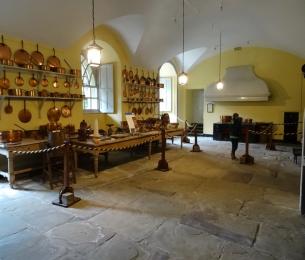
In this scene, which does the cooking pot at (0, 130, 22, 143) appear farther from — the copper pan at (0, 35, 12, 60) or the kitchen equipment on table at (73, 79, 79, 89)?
the kitchen equipment on table at (73, 79, 79, 89)

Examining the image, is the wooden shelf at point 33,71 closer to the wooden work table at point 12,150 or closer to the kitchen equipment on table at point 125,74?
the wooden work table at point 12,150

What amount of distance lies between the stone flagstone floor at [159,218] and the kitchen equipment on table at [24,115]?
1315 millimetres

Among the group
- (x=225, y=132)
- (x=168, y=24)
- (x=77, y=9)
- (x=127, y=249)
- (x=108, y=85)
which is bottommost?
(x=127, y=249)

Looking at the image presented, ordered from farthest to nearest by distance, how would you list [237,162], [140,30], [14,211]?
[140,30]
[237,162]
[14,211]

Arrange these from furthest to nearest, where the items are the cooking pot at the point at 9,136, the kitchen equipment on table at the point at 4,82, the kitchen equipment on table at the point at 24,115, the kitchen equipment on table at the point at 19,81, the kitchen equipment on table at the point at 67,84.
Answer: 1. the kitchen equipment on table at the point at 67,84
2. the kitchen equipment on table at the point at 24,115
3. the kitchen equipment on table at the point at 19,81
4. the kitchen equipment on table at the point at 4,82
5. the cooking pot at the point at 9,136

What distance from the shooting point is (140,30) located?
6.79m

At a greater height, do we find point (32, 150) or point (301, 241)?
point (32, 150)

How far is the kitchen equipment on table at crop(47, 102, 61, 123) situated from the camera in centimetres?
568

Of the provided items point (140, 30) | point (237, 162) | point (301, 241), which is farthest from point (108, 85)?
point (301, 241)

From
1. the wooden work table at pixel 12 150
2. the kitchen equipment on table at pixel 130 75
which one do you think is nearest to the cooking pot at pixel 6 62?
the wooden work table at pixel 12 150

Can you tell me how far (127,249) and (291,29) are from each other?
294 inches

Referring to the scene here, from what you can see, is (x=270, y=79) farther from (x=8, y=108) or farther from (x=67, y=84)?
(x=8, y=108)

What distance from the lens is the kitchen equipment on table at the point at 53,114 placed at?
18.6 ft

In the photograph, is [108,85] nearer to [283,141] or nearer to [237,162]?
[237,162]
